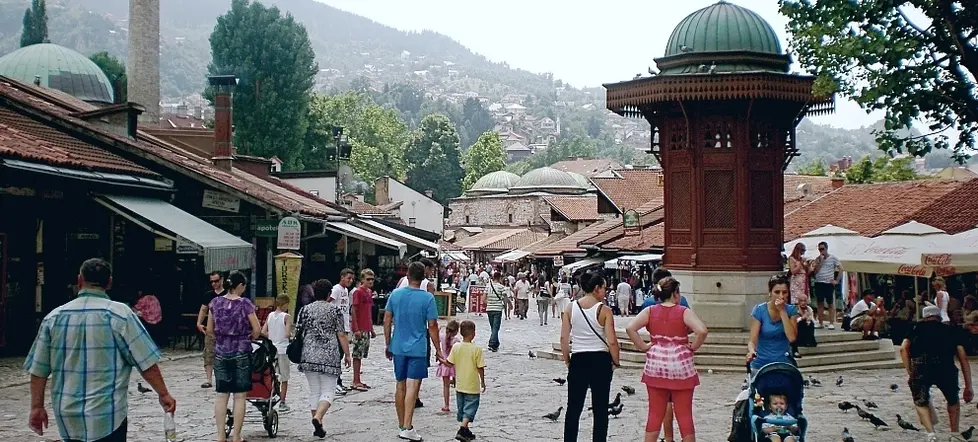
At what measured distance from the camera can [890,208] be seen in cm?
2870

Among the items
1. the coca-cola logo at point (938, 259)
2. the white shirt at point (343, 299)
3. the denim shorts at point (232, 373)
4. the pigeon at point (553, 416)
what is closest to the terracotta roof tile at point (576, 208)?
the coca-cola logo at point (938, 259)

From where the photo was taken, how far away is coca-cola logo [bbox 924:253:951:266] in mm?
18250

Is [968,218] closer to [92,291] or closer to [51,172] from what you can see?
[51,172]

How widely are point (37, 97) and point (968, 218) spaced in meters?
20.4

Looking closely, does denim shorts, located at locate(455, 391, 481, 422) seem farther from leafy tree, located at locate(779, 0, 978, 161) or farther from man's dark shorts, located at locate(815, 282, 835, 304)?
man's dark shorts, located at locate(815, 282, 835, 304)

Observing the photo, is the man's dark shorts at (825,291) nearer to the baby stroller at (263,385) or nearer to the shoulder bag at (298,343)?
the shoulder bag at (298,343)

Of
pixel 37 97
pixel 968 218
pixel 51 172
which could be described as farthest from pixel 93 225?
pixel 968 218

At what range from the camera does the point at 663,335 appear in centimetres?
834

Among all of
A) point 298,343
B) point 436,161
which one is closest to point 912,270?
point 298,343

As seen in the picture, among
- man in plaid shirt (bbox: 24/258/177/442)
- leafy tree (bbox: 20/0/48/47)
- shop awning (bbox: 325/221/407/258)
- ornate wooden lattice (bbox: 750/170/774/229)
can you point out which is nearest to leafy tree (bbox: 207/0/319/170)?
leafy tree (bbox: 20/0/48/47)

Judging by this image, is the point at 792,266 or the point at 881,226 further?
the point at 881,226

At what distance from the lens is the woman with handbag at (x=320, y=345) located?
33.3ft

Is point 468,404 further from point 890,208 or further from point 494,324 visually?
point 890,208

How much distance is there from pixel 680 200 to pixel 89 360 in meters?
13.2
